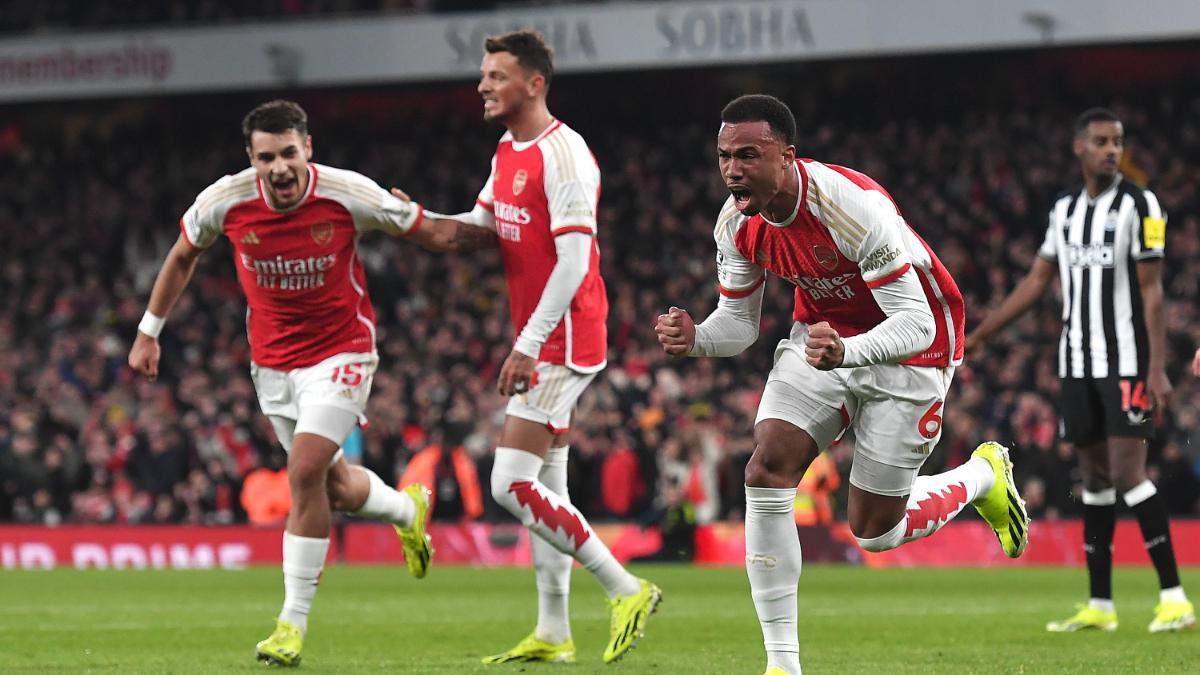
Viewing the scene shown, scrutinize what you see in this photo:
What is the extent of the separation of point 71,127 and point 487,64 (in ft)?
81.5

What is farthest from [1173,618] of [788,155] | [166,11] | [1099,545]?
[166,11]

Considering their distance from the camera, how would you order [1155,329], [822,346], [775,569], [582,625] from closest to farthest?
[822,346]
[775,569]
[1155,329]
[582,625]

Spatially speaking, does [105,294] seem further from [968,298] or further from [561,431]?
[561,431]

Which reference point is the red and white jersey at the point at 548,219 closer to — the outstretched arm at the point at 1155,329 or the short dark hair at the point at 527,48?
the short dark hair at the point at 527,48

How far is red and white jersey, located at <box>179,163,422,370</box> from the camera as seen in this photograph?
7844 millimetres

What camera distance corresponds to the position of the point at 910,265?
5.96 meters

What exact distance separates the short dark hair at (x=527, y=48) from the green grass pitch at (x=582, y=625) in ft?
8.55

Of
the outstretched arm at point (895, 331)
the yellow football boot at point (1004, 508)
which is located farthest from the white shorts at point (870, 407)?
the yellow football boot at point (1004, 508)

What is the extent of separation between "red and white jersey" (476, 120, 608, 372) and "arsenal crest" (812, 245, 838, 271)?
164 cm

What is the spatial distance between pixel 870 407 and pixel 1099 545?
3.29 meters

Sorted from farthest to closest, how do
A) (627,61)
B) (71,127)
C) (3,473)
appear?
(71,127) < (627,61) < (3,473)

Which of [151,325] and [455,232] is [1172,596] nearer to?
[455,232]

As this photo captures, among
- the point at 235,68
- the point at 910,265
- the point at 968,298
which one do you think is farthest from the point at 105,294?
the point at 910,265

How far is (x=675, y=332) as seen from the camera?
5926mm
